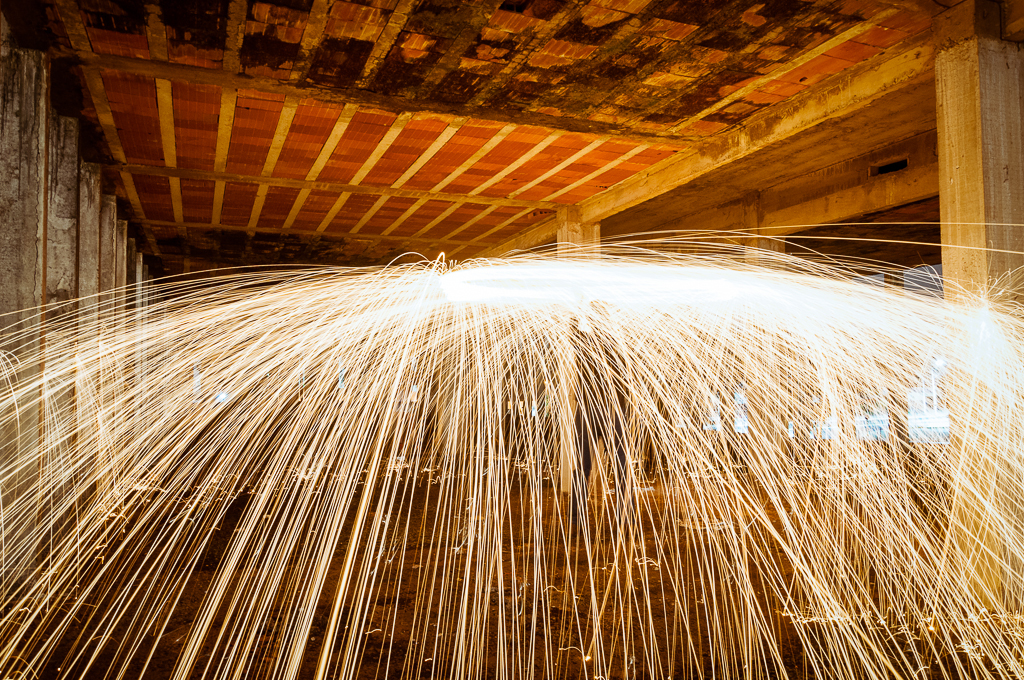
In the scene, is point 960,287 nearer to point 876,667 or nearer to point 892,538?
point 876,667

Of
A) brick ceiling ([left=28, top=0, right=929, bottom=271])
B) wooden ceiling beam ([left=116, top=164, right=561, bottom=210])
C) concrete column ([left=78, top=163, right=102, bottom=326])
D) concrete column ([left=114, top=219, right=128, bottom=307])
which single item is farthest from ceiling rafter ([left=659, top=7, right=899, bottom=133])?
concrete column ([left=114, top=219, right=128, bottom=307])

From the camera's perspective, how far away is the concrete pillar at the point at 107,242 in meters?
9.05

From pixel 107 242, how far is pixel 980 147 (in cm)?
928

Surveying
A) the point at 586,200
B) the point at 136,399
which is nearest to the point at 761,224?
the point at 586,200

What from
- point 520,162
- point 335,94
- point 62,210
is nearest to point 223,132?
point 62,210

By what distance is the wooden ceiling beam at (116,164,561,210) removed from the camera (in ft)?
27.9

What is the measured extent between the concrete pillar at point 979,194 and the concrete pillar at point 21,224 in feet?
19.6

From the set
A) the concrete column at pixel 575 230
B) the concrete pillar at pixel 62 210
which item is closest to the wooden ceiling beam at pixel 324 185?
the concrete column at pixel 575 230

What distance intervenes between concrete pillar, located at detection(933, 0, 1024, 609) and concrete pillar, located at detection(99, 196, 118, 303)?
8582 mm

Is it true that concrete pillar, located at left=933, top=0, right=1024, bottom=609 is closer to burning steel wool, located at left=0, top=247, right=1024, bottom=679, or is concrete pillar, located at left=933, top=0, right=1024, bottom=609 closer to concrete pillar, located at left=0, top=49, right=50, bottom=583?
burning steel wool, located at left=0, top=247, right=1024, bottom=679

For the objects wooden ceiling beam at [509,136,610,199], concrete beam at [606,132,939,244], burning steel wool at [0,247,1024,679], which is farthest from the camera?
concrete beam at [606,132,939,244]

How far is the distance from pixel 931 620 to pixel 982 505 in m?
1.01

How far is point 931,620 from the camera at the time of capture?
4867 millimetres

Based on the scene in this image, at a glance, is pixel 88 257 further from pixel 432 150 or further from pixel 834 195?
pixel 834 195
